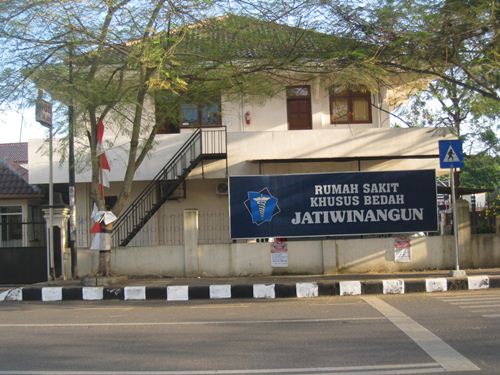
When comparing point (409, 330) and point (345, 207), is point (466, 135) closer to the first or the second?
point (345, 207)

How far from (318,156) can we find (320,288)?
6863 mm

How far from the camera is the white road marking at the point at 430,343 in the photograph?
6.09 m

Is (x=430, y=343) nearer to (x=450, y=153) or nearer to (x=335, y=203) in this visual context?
(x=450, y=153)

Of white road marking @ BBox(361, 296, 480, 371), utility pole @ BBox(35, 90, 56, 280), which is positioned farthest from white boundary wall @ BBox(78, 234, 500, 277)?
white road marking @ BBox(361, 296, 480, 371)

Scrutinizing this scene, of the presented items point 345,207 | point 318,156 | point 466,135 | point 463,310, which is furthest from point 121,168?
point 466,135

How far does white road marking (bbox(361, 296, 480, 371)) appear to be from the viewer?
6.09m

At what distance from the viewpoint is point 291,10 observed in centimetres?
1192

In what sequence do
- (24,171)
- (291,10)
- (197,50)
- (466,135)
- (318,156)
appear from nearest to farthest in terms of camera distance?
(291,10) < (197,50) < (318,156) < (24,171) < (466,135)

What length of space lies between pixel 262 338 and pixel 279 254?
733cm

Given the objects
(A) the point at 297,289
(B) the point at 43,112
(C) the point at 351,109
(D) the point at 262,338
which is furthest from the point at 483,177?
(D) the point at 262,338

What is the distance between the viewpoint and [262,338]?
7.81 metres

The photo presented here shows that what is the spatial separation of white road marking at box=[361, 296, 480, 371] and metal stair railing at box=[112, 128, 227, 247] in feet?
31.1

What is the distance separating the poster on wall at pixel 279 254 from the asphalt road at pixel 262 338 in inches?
138

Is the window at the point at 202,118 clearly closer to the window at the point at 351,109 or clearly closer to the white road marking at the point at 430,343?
the window at the point at 351,109
